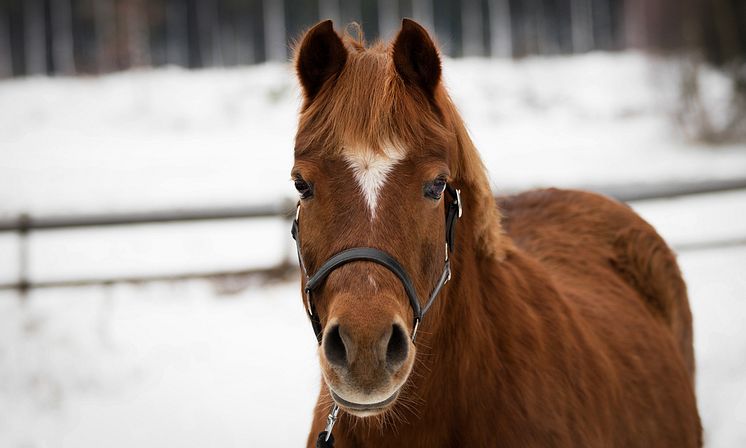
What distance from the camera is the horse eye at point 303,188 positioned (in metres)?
1.87

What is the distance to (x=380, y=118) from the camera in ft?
5.90

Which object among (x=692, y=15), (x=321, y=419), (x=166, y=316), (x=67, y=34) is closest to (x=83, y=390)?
(x=166, y=316)

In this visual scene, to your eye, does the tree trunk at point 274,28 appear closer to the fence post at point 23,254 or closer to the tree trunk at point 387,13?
the tree trunk at point 387,13

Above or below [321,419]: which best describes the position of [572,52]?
above

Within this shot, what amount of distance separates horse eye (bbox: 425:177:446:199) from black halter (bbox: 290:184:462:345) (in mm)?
162

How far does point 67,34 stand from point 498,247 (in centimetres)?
2518

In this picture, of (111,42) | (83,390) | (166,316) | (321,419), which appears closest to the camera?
Result: (321,419)

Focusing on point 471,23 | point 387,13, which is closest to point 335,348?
point 387,13

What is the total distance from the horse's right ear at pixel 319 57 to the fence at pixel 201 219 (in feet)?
13.3

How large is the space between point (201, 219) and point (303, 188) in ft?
16.6

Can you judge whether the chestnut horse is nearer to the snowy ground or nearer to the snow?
the snowy ground

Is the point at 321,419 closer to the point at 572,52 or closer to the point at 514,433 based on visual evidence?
the point at 514,433

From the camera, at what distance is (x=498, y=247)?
7.57ft

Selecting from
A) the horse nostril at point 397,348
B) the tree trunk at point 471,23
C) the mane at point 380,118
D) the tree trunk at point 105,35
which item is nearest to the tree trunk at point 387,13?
the tree trunk at point 471,23
